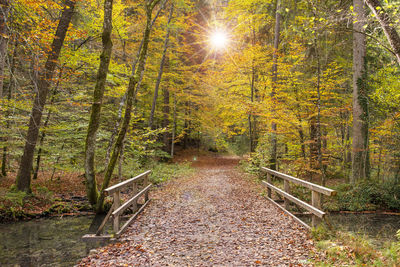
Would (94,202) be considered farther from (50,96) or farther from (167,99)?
(167,99)

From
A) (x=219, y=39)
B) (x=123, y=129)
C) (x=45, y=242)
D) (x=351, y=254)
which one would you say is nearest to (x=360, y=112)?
(x=351, y=254)

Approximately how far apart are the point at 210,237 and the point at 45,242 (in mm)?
4414

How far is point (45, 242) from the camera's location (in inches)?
235

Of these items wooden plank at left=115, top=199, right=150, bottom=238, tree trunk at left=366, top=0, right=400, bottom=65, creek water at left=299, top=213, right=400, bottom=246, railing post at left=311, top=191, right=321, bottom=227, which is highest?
tree trunk at left=366, top=0, right=400, bottom=65

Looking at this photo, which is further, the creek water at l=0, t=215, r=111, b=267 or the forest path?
the creek water at l=0, t=215, r=111, b=267

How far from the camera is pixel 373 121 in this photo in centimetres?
1009

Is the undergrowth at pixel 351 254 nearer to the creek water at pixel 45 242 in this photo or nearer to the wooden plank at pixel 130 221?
the wooden plank at pixel 130 221

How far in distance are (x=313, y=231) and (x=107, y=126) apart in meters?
11.2

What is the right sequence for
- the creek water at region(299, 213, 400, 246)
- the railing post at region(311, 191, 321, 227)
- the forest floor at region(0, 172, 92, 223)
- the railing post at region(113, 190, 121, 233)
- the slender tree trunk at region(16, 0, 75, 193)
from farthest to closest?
the slender tree trunk at region(16, 0, 75, 193)
the forest floor at region(0, 172, 92, 223)
the creek water at region(299, 213, 400, 246)
the railing post at region(113, 190, 121, 233)
the railing post at region(311, 191, 321, 227)

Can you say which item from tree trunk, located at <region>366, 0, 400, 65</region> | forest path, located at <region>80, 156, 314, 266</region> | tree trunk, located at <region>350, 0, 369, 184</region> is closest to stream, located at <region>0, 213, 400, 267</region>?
forest path, located at <region>80, 156, 314, 266</region>

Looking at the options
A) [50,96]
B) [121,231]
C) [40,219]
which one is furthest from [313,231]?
[50,96]

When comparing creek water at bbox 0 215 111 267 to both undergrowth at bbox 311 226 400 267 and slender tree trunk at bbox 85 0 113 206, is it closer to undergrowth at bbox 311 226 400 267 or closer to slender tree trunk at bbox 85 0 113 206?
slender tree trunk at bbox 85 0 113 206

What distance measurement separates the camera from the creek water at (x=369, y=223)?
265 inches

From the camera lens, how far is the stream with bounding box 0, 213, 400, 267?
5.12 m
